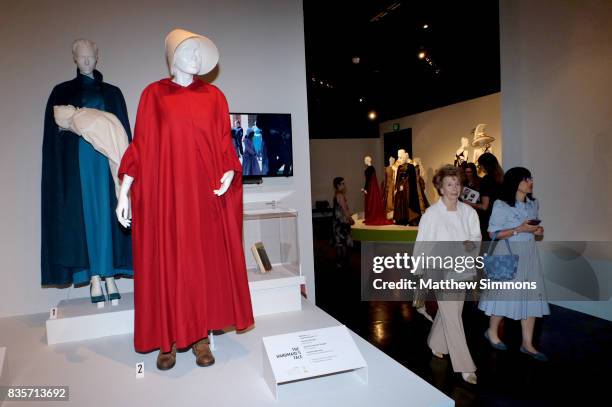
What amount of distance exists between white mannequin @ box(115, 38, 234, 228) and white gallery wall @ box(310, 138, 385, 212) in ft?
39.9

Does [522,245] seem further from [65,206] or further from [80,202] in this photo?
[65,206]

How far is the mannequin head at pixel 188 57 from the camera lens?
94.5 inches

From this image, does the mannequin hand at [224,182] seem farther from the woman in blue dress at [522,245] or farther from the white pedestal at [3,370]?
the woman in blue dress at [522,245]

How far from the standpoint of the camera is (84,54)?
9.96 ft

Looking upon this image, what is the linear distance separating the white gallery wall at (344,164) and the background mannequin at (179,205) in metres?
12.2

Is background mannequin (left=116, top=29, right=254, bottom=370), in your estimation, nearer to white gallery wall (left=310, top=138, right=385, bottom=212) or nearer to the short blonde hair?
the short blonde hair

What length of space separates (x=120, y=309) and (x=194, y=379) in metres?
1.06

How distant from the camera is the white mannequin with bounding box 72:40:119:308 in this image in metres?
3.03

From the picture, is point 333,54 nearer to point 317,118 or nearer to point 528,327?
point 317,118

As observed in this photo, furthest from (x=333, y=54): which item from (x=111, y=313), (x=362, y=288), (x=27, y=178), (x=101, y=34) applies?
(x=111, y=313)

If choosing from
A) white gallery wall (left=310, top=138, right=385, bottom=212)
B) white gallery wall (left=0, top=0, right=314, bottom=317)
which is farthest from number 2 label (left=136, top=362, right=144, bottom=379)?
white gallery wall (left=310, top=138, right=385, bottom=212)

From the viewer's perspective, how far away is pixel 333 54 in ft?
29.3

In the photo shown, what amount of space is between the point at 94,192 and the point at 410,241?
234 inches

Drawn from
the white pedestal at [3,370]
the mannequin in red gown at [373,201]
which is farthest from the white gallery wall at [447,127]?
the white pedestal at [3,370]
